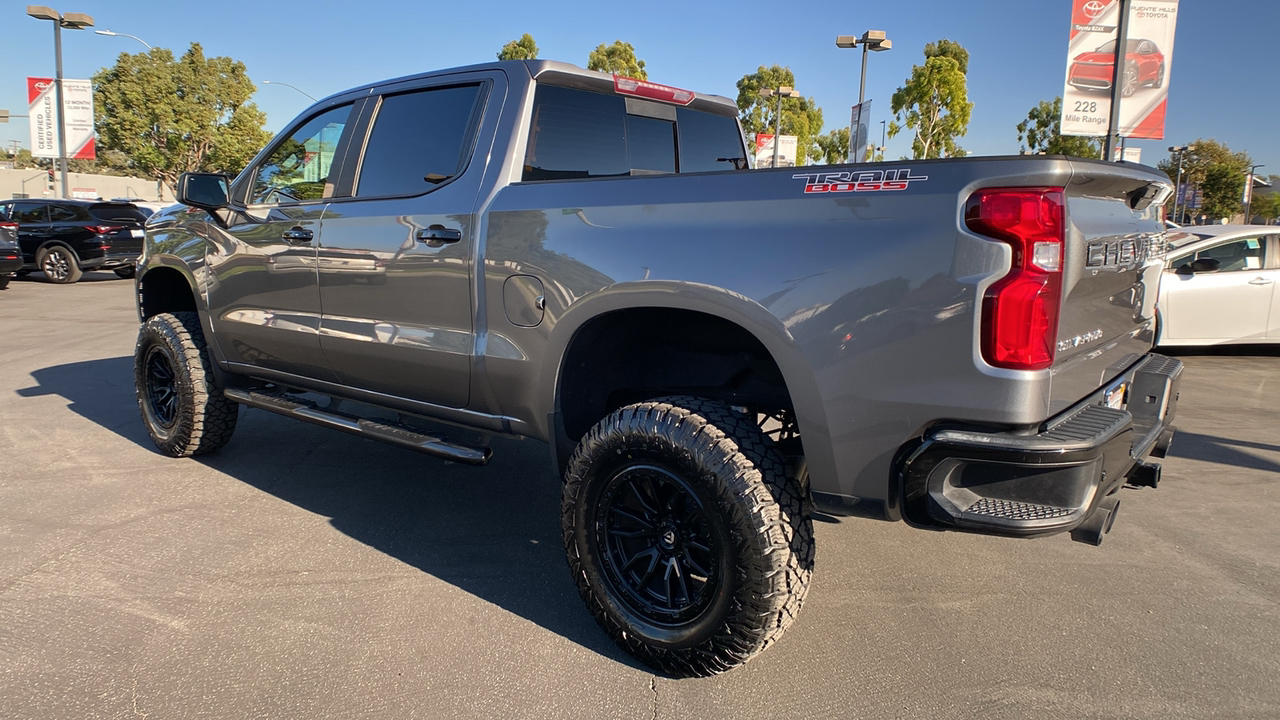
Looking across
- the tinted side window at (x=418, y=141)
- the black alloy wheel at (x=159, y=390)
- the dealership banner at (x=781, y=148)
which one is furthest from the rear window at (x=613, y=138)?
the dealership banner at (x=781, y=148)

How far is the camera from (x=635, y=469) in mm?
2723

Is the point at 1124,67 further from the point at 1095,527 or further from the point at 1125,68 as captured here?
the point at 1095,527

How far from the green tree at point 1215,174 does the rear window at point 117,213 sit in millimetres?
60991

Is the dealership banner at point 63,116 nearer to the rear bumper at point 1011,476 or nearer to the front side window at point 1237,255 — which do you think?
the front side window at point 1237,255

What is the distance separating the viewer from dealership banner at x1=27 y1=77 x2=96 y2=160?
21.4 meters

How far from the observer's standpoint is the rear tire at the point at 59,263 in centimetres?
1656

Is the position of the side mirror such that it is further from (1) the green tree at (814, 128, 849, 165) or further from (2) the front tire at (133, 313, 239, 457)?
(1) the green tree at (814, 128, 849, 165)

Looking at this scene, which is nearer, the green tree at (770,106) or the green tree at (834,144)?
the green tree at (770,106)

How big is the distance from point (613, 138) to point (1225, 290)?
760 centimetres

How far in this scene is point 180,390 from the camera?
481cm

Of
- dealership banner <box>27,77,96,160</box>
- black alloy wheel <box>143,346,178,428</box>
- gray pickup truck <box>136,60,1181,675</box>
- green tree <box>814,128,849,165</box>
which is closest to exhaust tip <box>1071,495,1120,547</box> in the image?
gray pickup truck <box>136,60,1181,675</box>

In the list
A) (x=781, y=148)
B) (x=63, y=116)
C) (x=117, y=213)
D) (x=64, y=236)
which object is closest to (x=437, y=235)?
(x=64, y=236)

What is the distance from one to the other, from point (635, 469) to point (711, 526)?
32 cm

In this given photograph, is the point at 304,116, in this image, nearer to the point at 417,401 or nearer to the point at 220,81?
the point at 417,401
